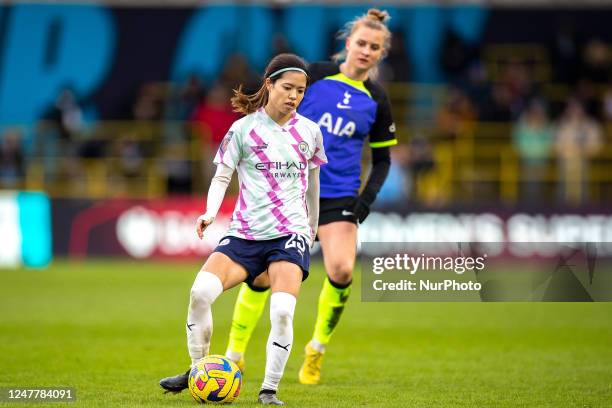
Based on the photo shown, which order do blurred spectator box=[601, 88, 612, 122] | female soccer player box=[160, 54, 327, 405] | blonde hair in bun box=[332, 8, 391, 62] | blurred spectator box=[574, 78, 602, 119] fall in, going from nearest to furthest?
1. female soccer player box=[160, 54, 327, 405]
2. blonde hair in bun box=[332, 8, 391, 62]
3. blurred spectator box=[601, 88, 612, 122]
4. blurred spectator box=[574, 78, 602, 119]

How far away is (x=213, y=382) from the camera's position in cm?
725

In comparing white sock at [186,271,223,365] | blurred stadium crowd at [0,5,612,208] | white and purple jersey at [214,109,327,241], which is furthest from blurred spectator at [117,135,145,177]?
white sock at [186,271,223,365]

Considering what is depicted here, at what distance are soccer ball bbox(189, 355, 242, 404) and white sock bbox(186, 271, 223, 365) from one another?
4.9 inches

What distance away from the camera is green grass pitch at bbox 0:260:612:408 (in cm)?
807

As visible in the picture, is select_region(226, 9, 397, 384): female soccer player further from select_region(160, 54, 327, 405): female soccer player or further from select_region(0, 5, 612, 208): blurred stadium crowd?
select_region(0, 5, 612, 208): blurred stadium crowd

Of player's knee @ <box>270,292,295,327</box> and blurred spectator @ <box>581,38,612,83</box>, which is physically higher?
blurred spectator @ <box>581,38,612,83</box>

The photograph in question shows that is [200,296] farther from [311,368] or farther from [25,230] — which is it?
[25,230]

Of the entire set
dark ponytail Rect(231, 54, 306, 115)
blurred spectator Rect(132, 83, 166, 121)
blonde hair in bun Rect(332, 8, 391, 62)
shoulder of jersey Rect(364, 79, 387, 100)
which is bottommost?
dark ponytail Rect(231, 54, 306, 115)

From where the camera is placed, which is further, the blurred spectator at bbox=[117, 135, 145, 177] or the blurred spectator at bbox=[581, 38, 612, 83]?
the blurred spectator at bbox=[581, 38, 612, 83]

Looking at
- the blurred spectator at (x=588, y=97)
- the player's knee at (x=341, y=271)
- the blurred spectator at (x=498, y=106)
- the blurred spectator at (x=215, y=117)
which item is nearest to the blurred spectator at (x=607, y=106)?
the blurred spectator at (x=588, y=97)

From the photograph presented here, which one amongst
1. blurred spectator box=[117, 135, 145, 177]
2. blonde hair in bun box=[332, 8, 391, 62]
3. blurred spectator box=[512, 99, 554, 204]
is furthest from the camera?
blurred spectator box=[117, 135, 145, 177]

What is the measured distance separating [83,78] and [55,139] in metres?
3.23

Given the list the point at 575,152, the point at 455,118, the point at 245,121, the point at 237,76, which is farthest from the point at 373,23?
the point at 455,118

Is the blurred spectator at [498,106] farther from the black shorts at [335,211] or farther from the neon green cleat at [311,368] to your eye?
the neon green cleat at [311,368]
